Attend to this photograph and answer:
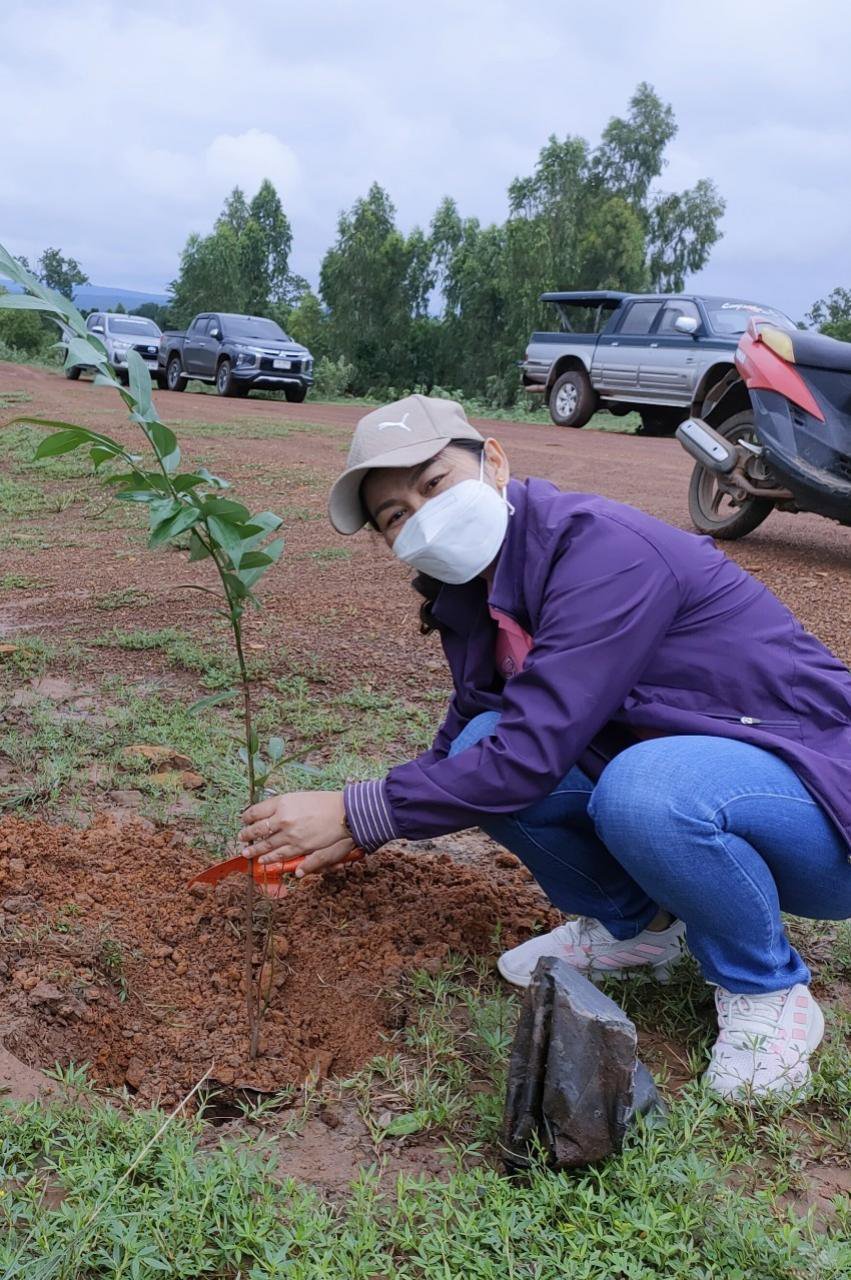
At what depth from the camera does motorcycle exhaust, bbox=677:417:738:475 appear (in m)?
6.07

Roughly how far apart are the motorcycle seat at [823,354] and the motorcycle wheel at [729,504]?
0.53 metres

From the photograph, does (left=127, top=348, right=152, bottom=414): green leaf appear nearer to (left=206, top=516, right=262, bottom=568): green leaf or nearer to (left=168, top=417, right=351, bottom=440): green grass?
(left=206, top=516, right=262, bottom=568): green leaf

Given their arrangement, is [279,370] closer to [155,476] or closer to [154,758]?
[154,758]

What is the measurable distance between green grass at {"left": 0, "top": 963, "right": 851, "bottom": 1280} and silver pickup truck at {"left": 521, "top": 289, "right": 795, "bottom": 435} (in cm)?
1018

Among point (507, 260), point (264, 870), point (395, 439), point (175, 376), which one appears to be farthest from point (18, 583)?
point (507, 260)

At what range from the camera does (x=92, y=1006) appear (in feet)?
7.47

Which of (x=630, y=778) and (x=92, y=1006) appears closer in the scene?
(x=630, y=778)

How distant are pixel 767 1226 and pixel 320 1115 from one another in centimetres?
76

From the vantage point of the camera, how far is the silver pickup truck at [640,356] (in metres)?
12.7

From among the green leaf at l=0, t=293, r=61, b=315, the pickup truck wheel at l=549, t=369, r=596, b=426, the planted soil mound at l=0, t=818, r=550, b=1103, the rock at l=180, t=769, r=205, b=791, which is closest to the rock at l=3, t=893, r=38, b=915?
the planted soil mound at l=0, t=818, r=550, b=1103

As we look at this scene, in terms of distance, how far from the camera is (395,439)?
205 cm

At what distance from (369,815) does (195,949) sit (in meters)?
0.70

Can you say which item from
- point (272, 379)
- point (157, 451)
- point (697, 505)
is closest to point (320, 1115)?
point (157, 451)

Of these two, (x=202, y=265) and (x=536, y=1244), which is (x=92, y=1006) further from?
(x=202, y=265)
